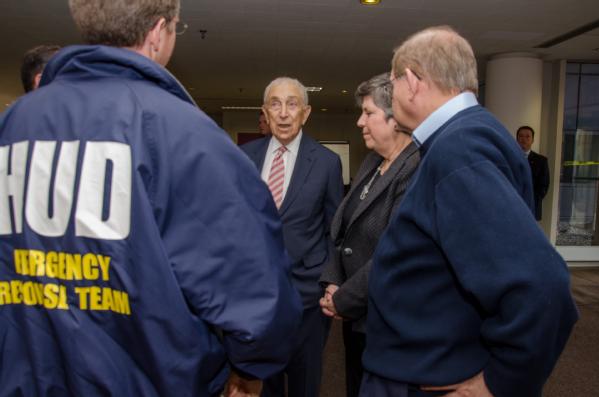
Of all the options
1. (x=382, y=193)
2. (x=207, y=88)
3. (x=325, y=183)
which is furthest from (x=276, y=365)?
(x=207, y=88)

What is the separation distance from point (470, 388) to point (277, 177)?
4.20ft

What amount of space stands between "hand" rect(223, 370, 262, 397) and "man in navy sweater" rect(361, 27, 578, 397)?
293 mm

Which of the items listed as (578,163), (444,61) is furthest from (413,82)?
(578,163)

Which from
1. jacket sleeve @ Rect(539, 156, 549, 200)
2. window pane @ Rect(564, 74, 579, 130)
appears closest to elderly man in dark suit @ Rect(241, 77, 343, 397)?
jacket sleeve @ Rect(539, 156, 549, 200)

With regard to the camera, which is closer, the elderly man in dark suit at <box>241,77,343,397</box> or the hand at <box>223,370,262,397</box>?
the hand at <box>223,370,262,397</box>

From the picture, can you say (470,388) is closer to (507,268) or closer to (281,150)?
(507,268)

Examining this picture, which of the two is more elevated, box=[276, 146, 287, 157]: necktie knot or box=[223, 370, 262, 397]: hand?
box=[276, 146, 287, 157]: necktie knot

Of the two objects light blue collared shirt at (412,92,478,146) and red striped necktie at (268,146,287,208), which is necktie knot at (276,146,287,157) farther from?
light blue collared shirt at (412,92,478,146)

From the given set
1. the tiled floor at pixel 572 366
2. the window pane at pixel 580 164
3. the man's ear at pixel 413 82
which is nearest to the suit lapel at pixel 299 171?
the man's ear at pixel 413 82

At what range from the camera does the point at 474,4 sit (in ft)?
15.1

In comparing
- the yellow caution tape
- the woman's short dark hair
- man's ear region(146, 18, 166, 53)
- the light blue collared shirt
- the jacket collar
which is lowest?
the yellow caution tape

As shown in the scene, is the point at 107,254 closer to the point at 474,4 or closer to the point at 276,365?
the point at 276,365

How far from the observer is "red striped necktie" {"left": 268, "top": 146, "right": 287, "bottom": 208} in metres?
2.04

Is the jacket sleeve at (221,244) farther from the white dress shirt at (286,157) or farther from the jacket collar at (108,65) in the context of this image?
the white dress shirt at (286,157)
